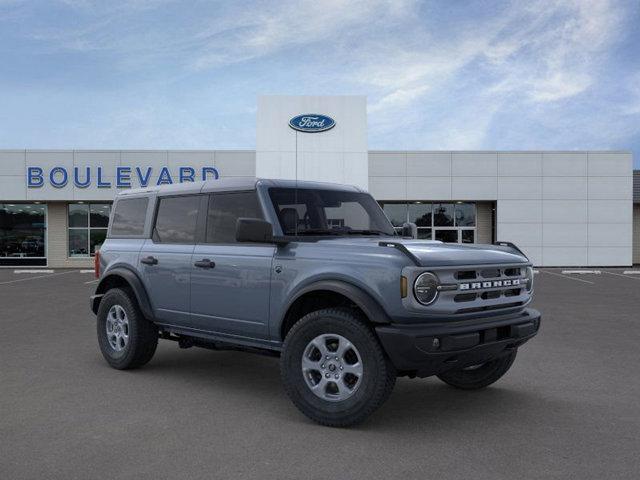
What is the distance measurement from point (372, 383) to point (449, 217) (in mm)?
27333

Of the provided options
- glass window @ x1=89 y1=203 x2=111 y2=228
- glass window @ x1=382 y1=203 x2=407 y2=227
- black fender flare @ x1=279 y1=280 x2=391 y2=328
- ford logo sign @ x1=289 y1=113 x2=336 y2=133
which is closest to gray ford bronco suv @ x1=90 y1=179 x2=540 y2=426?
black fender flare @ x1=279 y1=280 x2=391 y2=328

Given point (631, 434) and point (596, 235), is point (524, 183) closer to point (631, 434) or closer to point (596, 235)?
point (596, 235)

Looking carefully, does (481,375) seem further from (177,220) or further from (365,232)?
(177,220)

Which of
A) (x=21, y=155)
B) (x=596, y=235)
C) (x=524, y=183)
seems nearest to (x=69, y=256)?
(x=21, y=155)

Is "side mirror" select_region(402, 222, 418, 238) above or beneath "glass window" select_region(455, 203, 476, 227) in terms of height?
beneath

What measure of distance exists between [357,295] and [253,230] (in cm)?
99

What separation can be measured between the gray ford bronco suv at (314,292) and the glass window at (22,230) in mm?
27144

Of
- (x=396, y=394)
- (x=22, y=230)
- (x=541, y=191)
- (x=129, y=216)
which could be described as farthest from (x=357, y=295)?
(x=22, y=230)

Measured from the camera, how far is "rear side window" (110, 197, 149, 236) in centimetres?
673

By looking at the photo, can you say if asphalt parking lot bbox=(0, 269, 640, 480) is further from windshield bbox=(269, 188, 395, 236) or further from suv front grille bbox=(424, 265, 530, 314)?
windshield bbox=(269, 188, 395, 236)

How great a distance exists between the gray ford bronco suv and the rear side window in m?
0.02

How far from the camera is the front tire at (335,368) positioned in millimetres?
4375

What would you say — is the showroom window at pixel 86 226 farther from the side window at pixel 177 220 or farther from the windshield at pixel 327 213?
the windshield at pixel 327 213

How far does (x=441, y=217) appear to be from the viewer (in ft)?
101
